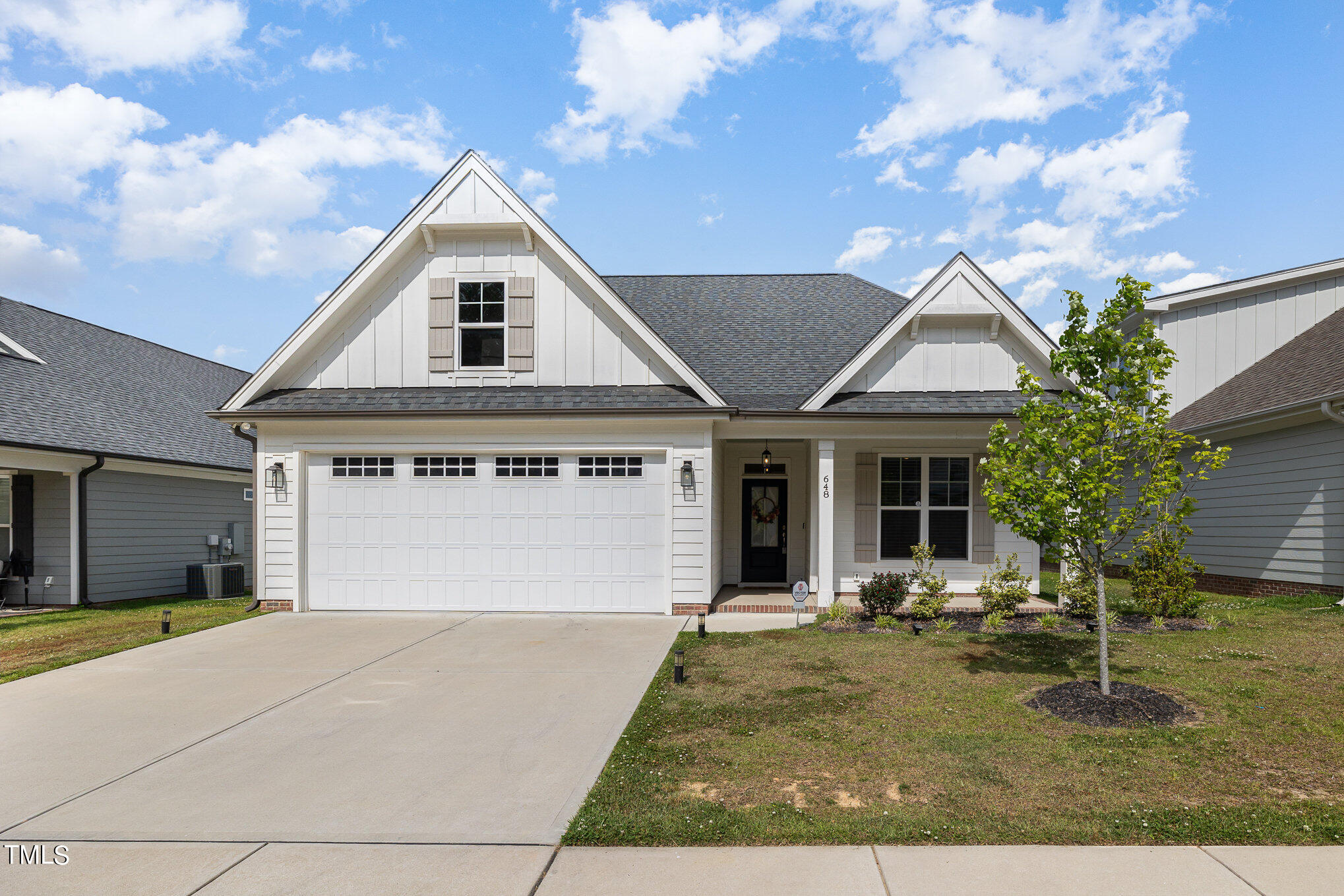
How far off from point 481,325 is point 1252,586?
47.4 feet

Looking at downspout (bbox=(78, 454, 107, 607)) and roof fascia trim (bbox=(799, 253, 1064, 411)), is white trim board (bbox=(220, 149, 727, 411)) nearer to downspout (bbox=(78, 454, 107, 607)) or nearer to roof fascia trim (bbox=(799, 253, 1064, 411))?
roof fascia trim (bbox=(799, 253, 1064, 411))

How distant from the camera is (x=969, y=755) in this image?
575 cm

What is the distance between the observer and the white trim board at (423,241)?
12594mm

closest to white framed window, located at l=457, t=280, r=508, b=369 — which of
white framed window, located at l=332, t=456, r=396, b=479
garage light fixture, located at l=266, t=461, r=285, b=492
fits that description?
white framed window, located at l=332, t=456, r=396, b=479

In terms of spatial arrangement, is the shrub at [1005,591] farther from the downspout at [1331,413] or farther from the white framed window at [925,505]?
the downspout at [1331,413]

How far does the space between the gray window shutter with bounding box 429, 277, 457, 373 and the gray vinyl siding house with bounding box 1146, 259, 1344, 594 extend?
13.7m

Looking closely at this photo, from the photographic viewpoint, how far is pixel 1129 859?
422 centimetres

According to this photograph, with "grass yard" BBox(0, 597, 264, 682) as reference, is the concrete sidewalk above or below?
above

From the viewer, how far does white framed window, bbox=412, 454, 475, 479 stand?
12.9 m

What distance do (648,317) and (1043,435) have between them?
1033 centimetres

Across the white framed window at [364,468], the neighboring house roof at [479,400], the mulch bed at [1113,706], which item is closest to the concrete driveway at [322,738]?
the white framed window at [364,468]

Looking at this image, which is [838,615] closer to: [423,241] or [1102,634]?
[1102,634]

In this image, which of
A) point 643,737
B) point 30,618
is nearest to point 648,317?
point 643,737

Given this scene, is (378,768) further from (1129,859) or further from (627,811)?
(1129,859)
